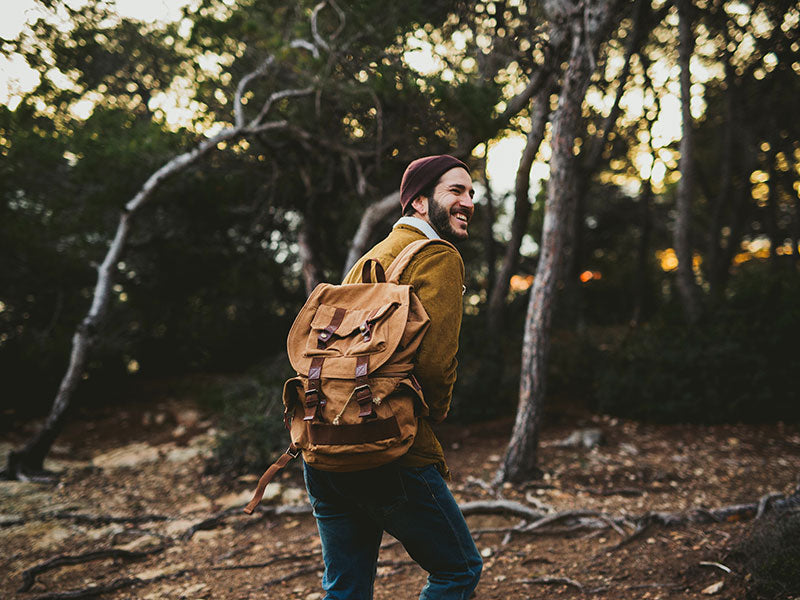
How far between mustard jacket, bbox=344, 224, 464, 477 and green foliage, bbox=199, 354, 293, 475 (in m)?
4.85

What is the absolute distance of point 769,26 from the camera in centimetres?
1036

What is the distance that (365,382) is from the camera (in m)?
1.59

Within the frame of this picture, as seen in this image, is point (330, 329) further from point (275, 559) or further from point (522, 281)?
point (522, 281)

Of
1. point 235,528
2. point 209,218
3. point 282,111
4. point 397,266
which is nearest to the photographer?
point 397,266

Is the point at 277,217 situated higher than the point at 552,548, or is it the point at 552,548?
the point at 277,217

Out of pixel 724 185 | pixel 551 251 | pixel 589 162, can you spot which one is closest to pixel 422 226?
pixel 551 251

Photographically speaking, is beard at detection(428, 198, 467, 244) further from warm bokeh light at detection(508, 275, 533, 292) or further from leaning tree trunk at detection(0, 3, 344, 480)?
warm bokeh light at detection(508, 275, 533, 292)

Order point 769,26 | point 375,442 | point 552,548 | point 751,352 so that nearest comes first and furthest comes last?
point 375,442 → point 552,548 → point 751,352 → point 769,26

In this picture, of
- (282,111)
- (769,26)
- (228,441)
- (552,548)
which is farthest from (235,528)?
(769,26)

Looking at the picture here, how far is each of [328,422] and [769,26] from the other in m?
12.8

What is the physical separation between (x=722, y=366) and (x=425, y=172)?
6.60m

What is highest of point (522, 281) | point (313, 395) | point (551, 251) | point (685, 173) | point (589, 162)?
point (589, 162)

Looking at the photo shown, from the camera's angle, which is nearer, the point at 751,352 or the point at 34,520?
the point at 34,520

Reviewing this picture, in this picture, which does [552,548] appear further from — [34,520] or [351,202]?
[351,202]
